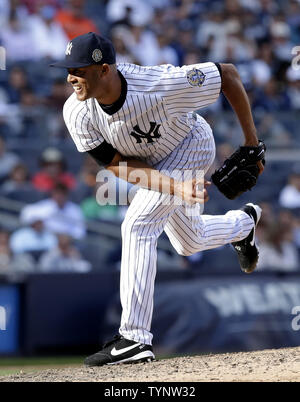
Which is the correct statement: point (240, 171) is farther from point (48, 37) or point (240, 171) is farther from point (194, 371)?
point (48, 37)

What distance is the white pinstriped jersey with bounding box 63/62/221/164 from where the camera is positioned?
4328 millimetres

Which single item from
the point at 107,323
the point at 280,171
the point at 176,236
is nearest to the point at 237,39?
the point at 280,171

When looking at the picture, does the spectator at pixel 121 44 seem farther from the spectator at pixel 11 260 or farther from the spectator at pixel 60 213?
the spectator at pixel 11 260

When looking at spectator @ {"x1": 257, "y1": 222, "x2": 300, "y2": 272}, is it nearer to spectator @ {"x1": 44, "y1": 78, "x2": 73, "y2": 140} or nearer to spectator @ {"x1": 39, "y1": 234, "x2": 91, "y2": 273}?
spectator @ {"x1": 39, "y1": 234, "x2": 91, "y2": 273}

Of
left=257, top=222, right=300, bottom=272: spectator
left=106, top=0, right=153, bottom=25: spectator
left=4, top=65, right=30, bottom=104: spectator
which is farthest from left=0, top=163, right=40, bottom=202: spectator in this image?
left=106, top=0, right=153, bottom=25: spectator

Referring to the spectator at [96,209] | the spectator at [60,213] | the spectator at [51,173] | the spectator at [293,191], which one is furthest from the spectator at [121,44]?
the spectator at [293,191]

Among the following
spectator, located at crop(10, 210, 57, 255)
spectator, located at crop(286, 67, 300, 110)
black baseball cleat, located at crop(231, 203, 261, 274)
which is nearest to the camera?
black baseball cleat, located at crop(231, 203, 261, 274)

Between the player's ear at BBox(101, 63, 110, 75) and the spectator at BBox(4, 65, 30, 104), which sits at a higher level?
the spectator at BBox(4, 65, 30, 104)

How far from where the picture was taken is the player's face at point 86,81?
4.17 m

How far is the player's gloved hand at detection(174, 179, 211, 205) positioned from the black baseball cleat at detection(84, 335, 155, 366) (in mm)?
967

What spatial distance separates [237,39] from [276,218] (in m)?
Answer: 3.49

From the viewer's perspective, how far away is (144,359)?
4520 mm
